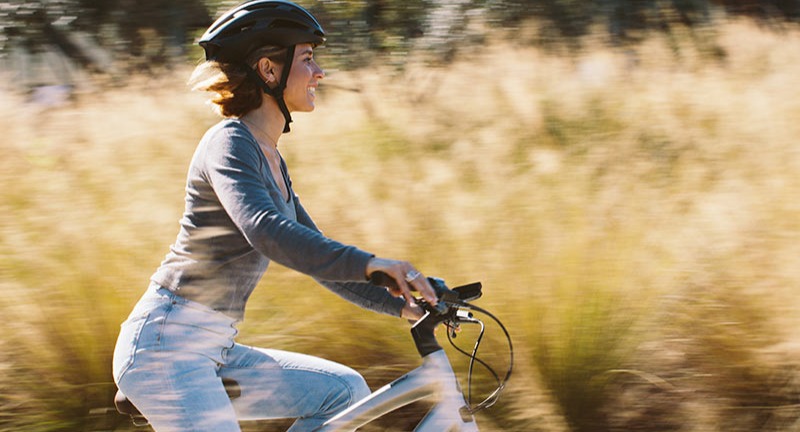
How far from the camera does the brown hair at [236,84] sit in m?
2.11

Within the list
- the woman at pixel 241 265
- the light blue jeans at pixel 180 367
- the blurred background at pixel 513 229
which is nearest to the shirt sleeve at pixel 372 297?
the woman at pixel 241 265

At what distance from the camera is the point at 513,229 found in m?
3.44

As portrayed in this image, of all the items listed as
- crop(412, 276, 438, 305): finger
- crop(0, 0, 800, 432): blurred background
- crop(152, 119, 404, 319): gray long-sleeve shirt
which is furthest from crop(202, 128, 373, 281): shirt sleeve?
crop(0, 0, 800, 432): blurred background

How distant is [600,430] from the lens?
10.2ft

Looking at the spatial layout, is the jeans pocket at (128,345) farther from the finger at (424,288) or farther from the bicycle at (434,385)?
the finger at (424,288)

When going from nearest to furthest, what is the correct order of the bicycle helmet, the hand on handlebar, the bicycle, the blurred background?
the hand on handlebar < the bicycle < the bicycle helmet < the blurred background

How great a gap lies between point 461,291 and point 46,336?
6.43ft

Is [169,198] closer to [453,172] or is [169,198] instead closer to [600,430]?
[453,172]

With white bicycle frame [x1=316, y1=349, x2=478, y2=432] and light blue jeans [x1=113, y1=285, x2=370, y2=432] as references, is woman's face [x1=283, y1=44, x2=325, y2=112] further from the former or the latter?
white bicycle frame [x1=316, y1=349, x2=478, y2=432]

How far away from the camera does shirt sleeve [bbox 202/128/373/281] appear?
5.76 feet

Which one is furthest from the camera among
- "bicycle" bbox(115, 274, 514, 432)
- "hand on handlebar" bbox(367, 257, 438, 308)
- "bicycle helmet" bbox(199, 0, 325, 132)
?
"bicycle helmet" bbox(199, 0, 325, 132)

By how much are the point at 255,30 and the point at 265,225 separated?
55cm

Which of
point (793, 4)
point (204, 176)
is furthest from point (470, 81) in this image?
point (793, 4)

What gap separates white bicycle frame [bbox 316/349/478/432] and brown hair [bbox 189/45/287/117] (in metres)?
0.70
